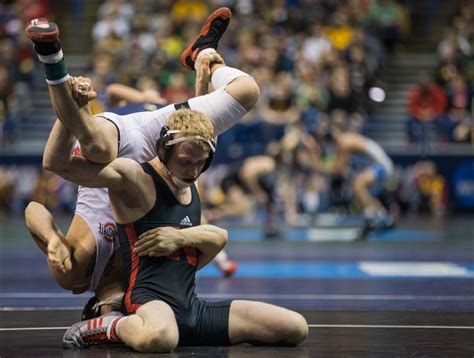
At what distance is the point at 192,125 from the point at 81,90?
20.9 inches

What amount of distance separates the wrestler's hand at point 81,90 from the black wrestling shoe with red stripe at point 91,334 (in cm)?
98

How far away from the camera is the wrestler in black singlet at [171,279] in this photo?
16.1 ft

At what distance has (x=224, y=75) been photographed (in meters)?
5.57

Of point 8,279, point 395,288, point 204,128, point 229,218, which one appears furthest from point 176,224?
point 229,218

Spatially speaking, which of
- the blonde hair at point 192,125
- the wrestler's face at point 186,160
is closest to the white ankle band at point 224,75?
the blonde hair at point 192,125

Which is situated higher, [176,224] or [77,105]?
[77,105]

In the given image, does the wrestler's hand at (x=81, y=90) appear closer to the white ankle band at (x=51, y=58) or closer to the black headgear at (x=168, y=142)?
the white ankle band at (x=51, y=58)

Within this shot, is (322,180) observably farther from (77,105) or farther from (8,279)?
(77,105)

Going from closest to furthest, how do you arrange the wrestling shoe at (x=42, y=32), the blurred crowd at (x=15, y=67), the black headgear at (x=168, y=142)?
the wrestling shoe at (x=42, y=32), the black headgear at (x=168, y=142), the blurred crowd at (x=15, y=67)

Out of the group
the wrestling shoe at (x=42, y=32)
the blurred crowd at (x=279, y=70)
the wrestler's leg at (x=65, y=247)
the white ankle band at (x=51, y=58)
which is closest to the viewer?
the wrestling shoe at (x=42, y=32)

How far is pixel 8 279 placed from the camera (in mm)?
8398

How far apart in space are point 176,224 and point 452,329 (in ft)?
5.25

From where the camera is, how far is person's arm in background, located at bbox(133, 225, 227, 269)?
4.87 meters

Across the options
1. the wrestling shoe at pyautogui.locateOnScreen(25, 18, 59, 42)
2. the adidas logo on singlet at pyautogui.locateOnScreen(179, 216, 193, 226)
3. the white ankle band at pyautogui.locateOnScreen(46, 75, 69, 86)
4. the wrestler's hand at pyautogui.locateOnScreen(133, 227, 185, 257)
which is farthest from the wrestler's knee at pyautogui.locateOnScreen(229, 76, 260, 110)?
the wrestling shoe at pyautogui.locateOnScreen(25, 18, 59, 42)
